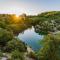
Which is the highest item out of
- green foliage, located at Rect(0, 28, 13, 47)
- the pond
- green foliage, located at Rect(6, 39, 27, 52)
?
green foliage, located at Rect(0, 28, 13, 47)

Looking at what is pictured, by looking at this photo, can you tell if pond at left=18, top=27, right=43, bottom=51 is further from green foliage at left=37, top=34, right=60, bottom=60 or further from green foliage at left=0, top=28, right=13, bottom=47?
green foliage at left=37, top=34, right=60, bottom=60

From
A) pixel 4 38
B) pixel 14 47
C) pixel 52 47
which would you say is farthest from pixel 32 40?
pixel 52 47

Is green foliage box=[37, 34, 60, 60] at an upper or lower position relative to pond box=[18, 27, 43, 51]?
upper

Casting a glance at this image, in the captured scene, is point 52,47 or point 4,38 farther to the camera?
point 4,38

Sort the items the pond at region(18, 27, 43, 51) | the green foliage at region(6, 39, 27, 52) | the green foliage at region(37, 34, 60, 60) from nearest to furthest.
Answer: the green foliage at region(37, 34, 60, 60), the green foliage at region(6, 39, 27, 52), the pond at region(18, 27, 43, 51)

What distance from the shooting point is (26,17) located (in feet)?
134

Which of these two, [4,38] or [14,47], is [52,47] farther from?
[4,38]

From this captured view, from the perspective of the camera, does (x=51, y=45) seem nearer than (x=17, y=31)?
Yes

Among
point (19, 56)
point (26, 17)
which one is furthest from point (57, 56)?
point (26, 17)

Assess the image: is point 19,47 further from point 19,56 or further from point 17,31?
point 17,31

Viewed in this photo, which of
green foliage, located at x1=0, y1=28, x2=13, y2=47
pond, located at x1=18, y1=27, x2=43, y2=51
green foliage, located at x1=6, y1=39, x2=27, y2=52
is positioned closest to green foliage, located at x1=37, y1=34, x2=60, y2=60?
green foliage, located at x1=6, y1=39, x2=27, y2=52

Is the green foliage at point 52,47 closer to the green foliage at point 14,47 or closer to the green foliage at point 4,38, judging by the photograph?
the green foliage at point 14,47

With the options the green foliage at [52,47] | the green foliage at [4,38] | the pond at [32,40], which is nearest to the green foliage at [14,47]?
the green foliage at [4,38]

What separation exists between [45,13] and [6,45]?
27.3 meters
